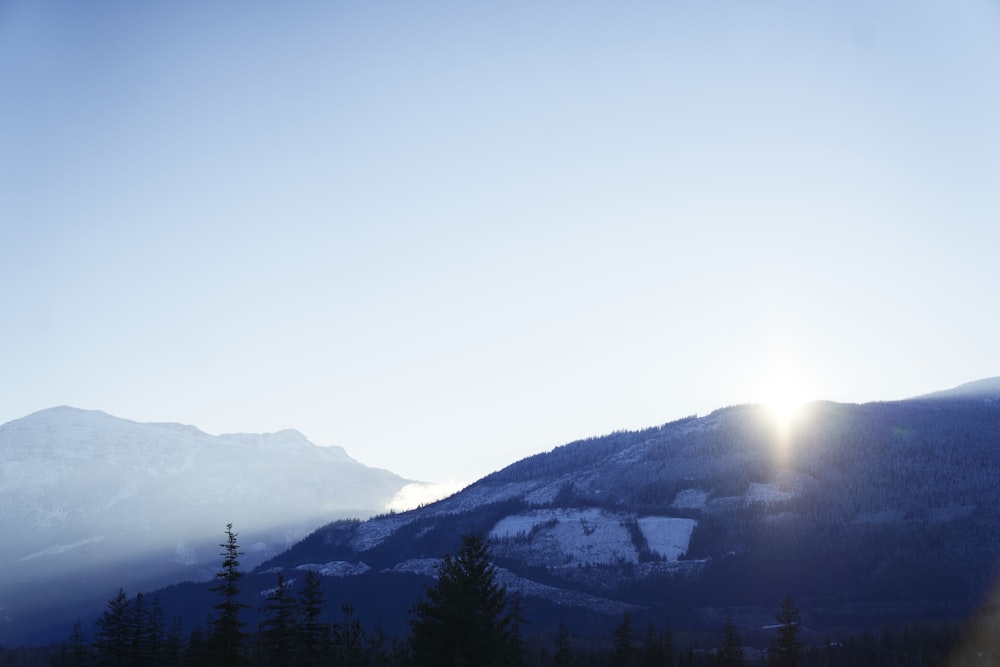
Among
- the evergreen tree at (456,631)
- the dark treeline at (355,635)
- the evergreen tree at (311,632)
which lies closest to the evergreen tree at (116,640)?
the dark treeline at (355,635)

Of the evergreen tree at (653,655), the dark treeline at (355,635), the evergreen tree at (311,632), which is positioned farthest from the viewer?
the evergreen tree at (653,655)

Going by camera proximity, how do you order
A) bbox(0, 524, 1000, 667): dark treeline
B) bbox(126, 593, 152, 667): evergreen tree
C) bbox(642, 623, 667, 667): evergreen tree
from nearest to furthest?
1. bbox(0, 524, 1000, 667): dark treeline
2. bbox(126, 593, 152, 667): evergreen tree
3. bbox(642, 623, 667, 667): evergreen tree

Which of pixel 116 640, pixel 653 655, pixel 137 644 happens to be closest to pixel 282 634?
pixel 137 644

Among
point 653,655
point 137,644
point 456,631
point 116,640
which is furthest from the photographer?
point 653,655

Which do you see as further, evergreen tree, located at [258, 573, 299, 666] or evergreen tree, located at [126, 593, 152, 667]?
evergreen tree, located at [126, 593, 152, 667]

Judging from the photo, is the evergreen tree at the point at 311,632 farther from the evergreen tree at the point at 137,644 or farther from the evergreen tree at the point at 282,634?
the evergreen tree at the point at 137,644

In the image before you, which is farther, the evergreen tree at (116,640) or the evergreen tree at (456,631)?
the evergreen tree at (116,640)

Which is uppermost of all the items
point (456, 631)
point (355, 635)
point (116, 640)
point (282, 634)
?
point (456, 631)

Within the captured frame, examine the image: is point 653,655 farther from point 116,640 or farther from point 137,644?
point 116,640

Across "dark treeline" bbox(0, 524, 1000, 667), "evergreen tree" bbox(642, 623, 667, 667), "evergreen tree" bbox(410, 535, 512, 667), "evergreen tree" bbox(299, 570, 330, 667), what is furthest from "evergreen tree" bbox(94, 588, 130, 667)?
"evergreen tree" bbox(642, 623, 667, 667)

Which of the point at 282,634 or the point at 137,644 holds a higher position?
the point at 282,634

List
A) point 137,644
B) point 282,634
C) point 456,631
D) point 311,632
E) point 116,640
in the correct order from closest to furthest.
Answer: point 456,631
point 282,634
point 311,632
point 116,640
point 137,644

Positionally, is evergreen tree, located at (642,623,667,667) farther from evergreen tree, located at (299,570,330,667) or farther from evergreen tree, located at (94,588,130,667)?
evergreen tree, located at (94,588,130,667)

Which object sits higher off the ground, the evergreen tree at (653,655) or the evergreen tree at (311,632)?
the evergreen tree at (311,632)
